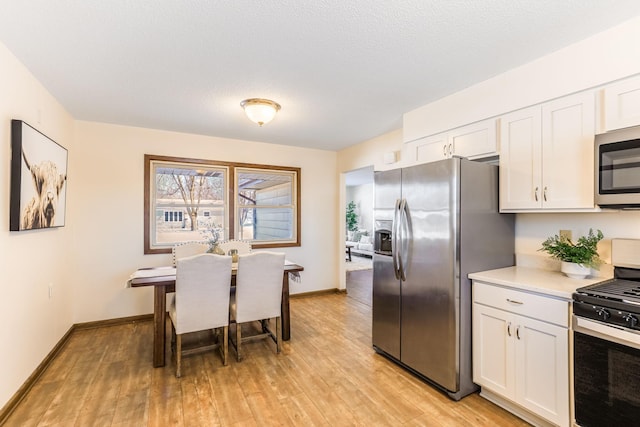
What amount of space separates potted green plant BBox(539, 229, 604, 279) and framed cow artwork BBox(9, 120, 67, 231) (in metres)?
3.82

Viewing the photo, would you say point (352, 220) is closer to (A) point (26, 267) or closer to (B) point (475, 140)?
(B) point (475, 140)

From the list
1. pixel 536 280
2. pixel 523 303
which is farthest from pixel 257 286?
pixel 536 280

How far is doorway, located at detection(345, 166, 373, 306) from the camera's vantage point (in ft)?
23.8

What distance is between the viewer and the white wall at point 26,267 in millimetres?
2094

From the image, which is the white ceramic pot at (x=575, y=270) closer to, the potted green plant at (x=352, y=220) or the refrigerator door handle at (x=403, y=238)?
the refrigerator door handle at (x=403, y=238)

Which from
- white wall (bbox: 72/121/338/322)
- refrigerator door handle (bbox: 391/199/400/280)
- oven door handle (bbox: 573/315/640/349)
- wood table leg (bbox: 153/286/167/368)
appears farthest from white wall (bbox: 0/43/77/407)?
oven door handle (bbox: 573/315/640/349)

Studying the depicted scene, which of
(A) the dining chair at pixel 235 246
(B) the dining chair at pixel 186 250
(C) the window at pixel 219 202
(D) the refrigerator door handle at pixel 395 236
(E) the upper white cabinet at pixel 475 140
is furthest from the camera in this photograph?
(C) the window at pixel 219 202

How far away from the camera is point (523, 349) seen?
2.02m

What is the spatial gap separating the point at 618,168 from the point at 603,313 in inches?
33.6

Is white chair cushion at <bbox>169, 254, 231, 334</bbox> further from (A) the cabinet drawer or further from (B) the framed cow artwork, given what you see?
(A) the cabinet drawer

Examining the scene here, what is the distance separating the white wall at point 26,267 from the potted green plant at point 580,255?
3.81 metres

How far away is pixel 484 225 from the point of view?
2439mm

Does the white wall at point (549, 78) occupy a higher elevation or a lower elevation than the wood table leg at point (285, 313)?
higher

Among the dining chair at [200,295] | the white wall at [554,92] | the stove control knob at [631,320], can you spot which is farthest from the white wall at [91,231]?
the stove control knob at [631,320]
